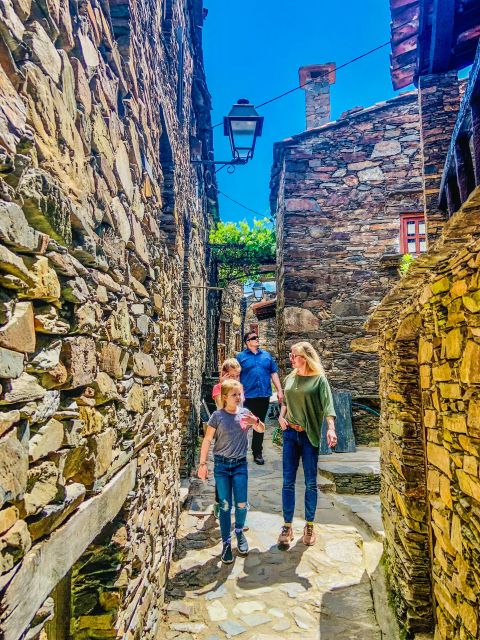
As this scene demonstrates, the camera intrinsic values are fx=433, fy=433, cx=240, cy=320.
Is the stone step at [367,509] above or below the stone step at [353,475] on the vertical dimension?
below

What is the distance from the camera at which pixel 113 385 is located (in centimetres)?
182

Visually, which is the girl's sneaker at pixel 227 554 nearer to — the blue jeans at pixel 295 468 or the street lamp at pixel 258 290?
the blue jeans at pixel 295 468

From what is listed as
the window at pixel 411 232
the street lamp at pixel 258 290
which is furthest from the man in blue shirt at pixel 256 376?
the street lamp at pixel 258 290

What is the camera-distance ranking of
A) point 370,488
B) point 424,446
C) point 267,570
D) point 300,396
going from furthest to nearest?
1. point 370,488
2. point 300,396
3. point 267,570
4. point 424,446

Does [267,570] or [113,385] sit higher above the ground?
[113,385]

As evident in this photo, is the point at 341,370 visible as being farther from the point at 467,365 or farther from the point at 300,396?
the point at 467,365

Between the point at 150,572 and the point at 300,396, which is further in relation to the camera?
the point at 300,396

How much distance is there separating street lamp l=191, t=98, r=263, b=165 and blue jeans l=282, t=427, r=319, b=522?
3.35 m

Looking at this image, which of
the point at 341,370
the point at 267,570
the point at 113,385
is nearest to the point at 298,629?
the point at 267,570

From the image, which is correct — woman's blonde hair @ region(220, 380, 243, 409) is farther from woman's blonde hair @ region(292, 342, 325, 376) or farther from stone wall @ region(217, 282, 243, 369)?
stone wall @ region(217, 282, 243, 369)

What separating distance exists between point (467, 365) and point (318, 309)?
595cm

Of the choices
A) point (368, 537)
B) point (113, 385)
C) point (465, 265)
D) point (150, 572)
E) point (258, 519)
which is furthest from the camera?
point (258, 519)

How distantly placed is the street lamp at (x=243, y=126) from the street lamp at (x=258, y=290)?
988 centimetres

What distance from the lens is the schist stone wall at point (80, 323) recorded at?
3.24ft
